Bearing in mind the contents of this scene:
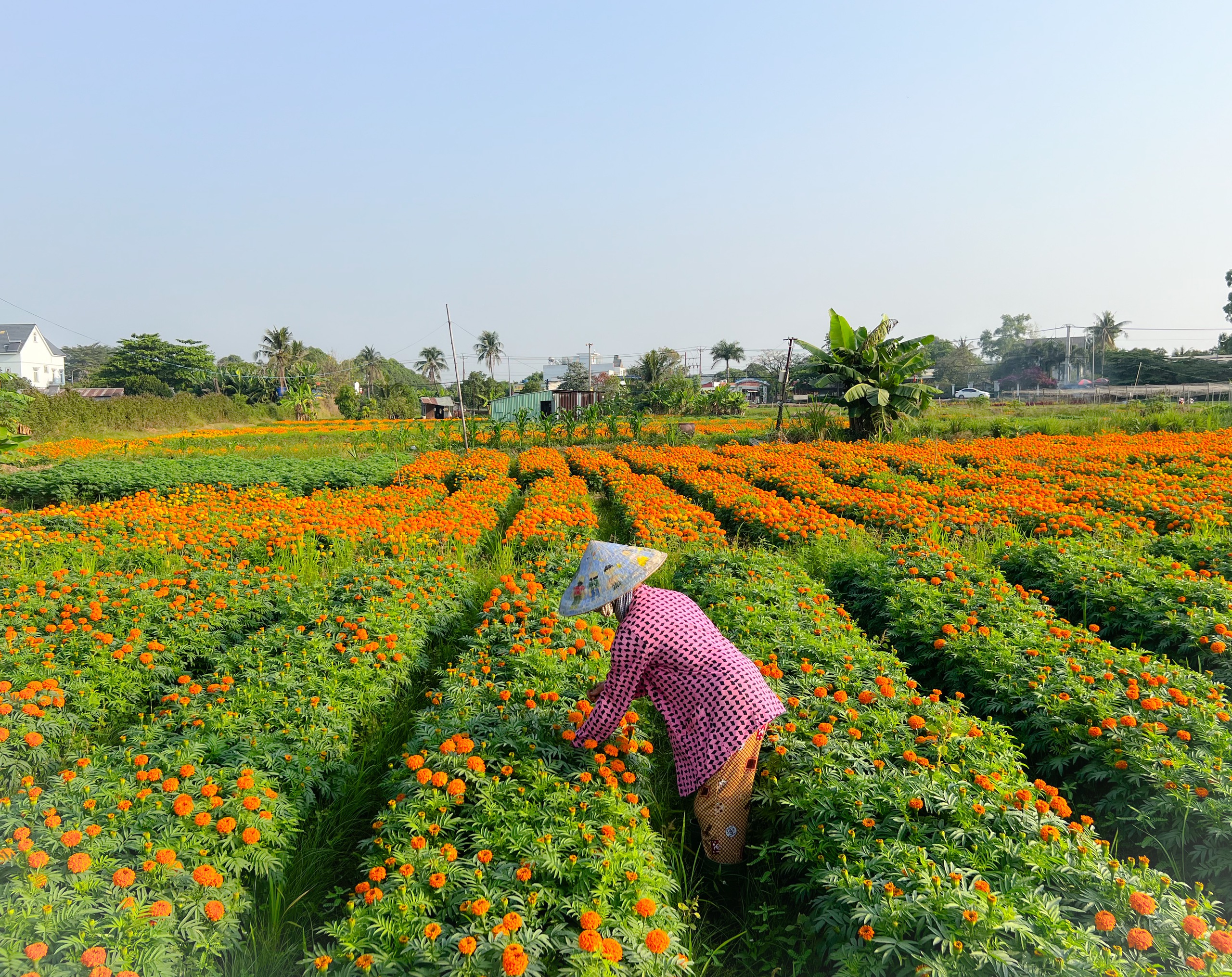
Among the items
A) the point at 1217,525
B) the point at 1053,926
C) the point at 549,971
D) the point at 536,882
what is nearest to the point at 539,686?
the point at 536,882

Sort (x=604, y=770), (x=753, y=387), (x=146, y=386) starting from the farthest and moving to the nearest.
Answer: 1. (x=753, y=387)
2. (x=146, y=386)
3. (x=604, y=770)

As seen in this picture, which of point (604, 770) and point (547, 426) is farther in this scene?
point (547, 426)

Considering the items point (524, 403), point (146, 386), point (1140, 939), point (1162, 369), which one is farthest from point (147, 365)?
point (1162, 369)

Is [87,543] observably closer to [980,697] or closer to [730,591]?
[730,591]

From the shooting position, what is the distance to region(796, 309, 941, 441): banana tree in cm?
1778

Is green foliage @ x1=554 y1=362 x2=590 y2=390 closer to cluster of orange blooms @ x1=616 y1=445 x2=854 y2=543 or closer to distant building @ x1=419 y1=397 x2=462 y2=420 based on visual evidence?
distant building @ x1=419 y1=397 x2=462 y2=420

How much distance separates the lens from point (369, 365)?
84.2 m

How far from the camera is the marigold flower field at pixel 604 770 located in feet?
6.90

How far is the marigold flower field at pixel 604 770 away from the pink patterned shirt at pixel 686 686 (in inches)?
8.6

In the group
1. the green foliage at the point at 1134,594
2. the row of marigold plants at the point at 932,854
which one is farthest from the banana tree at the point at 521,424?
the row of marigold plants at the point at 932,854

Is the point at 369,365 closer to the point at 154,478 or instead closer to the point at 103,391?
the point at 103,391

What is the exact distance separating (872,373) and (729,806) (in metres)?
17.4

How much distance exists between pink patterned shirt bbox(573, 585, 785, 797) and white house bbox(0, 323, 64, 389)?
88.8 m

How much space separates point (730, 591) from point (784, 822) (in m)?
2.39
